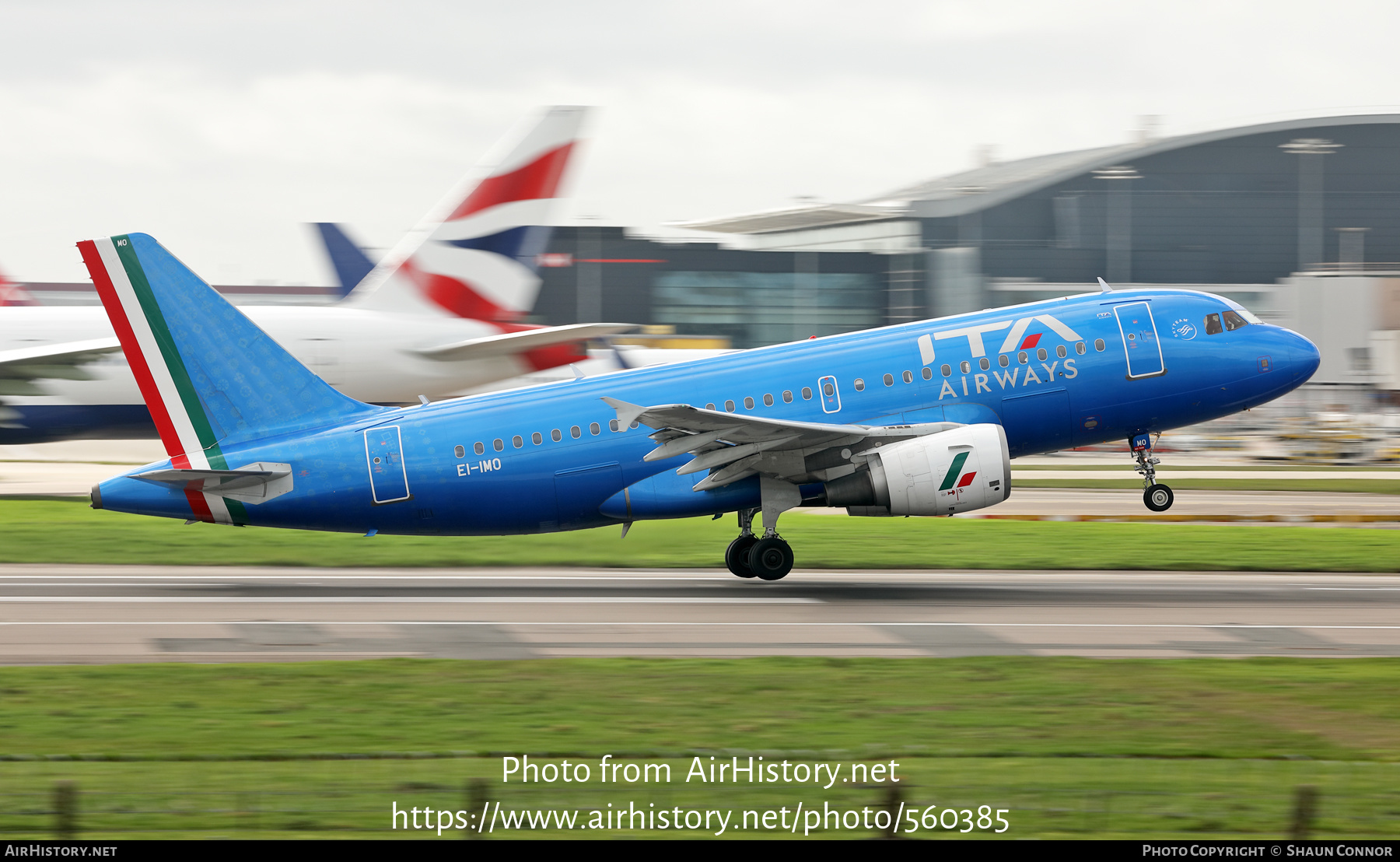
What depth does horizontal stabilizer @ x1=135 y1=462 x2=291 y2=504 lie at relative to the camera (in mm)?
20578

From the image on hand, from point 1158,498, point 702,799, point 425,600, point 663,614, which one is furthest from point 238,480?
point 1158,498

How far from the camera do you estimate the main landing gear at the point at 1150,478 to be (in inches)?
855

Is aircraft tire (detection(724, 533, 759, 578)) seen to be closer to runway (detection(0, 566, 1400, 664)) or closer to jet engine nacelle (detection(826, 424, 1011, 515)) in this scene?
runway (detection(0, 566, 1400, 664))

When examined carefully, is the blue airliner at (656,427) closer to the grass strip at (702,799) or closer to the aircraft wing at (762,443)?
the aircraft wing at (762,443)

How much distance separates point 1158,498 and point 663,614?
866 cm

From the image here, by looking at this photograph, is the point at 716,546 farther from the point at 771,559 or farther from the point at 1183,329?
the point at 1183,329

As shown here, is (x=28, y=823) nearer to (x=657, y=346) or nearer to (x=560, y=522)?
(x=560, y=522)

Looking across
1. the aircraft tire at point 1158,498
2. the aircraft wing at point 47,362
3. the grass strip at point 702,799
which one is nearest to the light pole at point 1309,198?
the aircraft tire at point 1158,498

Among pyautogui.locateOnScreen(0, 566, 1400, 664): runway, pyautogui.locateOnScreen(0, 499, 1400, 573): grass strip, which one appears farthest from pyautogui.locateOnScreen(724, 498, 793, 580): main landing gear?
pyautogui.locateOnScreen(0, 499, 1400, 573): grass strip

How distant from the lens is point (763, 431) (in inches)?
803

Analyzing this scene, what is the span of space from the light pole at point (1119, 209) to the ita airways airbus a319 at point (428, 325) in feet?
207

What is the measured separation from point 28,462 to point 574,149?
27.7m

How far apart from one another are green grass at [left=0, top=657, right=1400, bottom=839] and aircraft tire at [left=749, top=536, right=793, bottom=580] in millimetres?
6417

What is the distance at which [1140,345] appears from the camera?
72.7ft
